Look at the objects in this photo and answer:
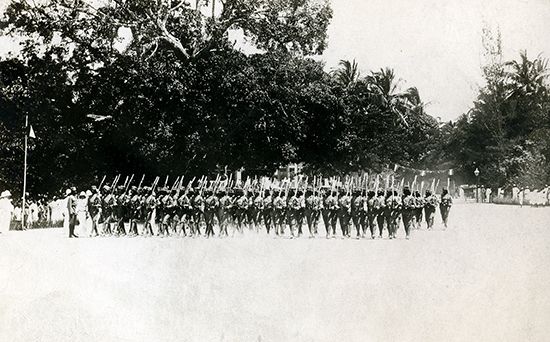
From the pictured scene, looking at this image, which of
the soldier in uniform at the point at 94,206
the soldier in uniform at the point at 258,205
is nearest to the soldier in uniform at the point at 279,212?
the soldier in uniform at the point at 258,205

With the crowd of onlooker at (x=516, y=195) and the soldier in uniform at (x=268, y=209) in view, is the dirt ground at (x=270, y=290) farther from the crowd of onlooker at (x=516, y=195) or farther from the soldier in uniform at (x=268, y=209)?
the soldier in uniform at (x=268, y=209)

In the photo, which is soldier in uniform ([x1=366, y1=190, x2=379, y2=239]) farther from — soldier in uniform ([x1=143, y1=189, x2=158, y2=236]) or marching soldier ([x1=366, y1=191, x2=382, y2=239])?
soldier in uniform ([x1=143, y1=189, x2=158, y2=236])

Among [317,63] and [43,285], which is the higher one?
[317,63]

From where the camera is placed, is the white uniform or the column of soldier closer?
the white uniform

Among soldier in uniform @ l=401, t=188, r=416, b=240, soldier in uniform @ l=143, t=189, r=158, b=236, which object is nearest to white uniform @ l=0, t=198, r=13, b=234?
soldier in uniform @ l=143, t=189, r=158, b=236

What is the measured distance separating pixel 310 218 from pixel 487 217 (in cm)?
227

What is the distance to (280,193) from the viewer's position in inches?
338

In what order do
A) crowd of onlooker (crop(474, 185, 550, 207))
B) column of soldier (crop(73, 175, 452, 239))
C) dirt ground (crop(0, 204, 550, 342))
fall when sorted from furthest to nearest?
column of soldier (crop(73, 175, 452, 239)) < crowd of onlooker (crop(474, 185, 550, 207)) < dirt ground (crop(0, 204, 550, 342))

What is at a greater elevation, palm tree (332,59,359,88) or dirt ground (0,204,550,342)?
palm tree (332,59,359,88)

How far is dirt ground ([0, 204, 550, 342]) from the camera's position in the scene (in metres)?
5.94

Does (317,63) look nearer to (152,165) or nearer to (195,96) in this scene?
(195,96)

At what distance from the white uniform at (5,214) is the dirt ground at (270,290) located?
132 millimetres

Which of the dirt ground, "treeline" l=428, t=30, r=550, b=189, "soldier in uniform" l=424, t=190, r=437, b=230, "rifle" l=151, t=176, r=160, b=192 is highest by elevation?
"treeline" l=428, t=30, r=550, b=189

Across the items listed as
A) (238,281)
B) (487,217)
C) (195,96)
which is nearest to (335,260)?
(238,281)
